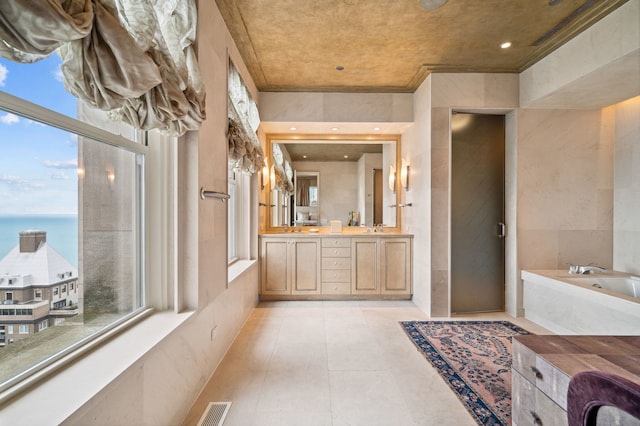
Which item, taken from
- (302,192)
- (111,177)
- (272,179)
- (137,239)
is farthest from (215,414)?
(302,192)

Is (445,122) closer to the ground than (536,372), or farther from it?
farther from it

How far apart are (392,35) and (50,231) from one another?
9.16 ft

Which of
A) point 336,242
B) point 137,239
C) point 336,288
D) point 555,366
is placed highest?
point 137,239

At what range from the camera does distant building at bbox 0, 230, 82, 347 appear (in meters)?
0.90

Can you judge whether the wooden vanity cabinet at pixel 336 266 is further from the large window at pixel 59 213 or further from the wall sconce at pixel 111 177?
the wall sconce at pixel 111 177

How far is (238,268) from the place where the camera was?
10.0 feet

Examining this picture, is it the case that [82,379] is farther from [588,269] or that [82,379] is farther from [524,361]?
[588,269]

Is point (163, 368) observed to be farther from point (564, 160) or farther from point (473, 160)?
point (564, 160)

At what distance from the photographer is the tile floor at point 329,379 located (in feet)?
5.34

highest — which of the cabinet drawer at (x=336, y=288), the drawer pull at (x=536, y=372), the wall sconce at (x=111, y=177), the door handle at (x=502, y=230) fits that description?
the wall sconce at (x=111, y=177)

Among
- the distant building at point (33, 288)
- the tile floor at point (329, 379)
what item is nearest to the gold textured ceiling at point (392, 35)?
the distant building at point (33, 288)

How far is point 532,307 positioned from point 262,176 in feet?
11.7

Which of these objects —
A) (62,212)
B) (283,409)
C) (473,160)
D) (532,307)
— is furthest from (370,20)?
(532,307)

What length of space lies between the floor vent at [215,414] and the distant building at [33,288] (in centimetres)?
95
